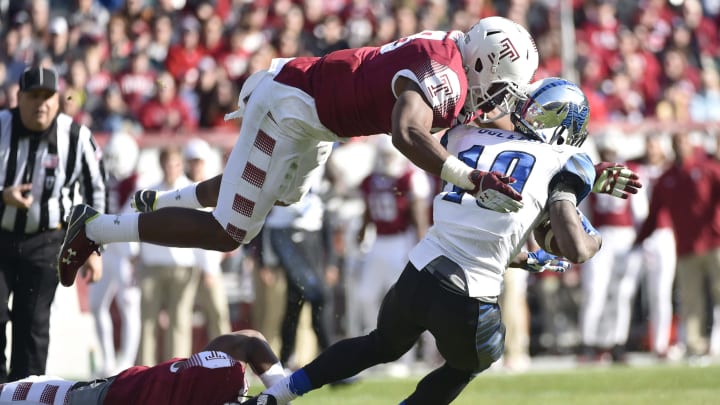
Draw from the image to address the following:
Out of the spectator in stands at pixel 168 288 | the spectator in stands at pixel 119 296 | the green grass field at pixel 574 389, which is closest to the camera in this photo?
the green grass field at pixel 574 389

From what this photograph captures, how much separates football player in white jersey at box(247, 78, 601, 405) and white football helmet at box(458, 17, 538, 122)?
37cm

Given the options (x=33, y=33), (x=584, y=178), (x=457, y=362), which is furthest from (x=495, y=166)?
(x=33, y=33)

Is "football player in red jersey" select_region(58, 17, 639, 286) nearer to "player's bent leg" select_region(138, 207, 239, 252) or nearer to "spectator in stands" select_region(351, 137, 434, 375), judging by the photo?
"player's bent leg" select_region(138, 207, 239, 252)

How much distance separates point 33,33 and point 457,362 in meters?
8.79

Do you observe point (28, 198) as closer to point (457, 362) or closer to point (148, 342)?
point (457, 362)

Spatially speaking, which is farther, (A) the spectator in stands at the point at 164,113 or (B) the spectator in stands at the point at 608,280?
(A) the spectator in stands at the point at 164,113

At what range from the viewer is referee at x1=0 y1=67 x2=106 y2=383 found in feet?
22.6

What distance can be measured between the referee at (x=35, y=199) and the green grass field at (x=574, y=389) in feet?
7.07

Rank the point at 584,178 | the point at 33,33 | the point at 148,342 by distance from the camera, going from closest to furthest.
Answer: the point at 584,178 < the point at 148,342 < the point at 33,33

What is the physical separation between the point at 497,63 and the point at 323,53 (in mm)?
7758

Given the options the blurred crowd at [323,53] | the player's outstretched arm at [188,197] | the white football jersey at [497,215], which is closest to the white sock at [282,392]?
the white football jersey at [497,215]

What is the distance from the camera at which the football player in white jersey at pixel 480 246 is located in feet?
17.3

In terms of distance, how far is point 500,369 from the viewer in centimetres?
1170

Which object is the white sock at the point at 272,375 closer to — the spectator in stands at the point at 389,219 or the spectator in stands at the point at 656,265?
the spectator in stands at the point at 389,219
